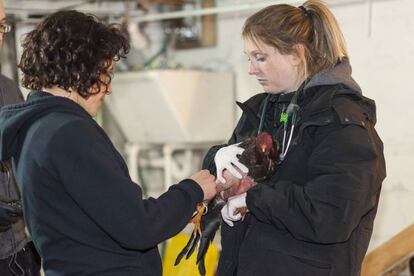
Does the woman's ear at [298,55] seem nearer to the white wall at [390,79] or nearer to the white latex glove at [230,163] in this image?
the white latex glove at [230,163]

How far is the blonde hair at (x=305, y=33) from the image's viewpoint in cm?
148

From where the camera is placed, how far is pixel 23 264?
1.83 m

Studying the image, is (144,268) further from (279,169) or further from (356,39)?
(356,39)

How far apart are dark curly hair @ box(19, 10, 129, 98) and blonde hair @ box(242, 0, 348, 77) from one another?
1.39 ft

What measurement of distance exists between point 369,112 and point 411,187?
119cm

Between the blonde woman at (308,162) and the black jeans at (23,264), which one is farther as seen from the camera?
the black jeans at (23,264)

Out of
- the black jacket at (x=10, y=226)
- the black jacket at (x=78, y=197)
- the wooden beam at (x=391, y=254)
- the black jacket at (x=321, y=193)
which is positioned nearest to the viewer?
the black jacket at (x=78, y=197)

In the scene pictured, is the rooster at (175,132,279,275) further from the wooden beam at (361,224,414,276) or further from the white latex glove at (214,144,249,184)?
the wooden beam at (361,224,414,276)

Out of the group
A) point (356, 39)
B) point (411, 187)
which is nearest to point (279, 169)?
point (411, 187)

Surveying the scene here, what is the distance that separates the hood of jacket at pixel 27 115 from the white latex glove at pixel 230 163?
429 mm

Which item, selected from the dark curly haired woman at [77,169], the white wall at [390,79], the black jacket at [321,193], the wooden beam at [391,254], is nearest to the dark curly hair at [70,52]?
the dark curly haired woman at [77,169]

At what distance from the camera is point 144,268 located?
4.30 feet

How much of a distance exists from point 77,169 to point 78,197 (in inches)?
2.4

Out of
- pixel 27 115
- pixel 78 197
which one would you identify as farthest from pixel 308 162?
pixel 27 115
